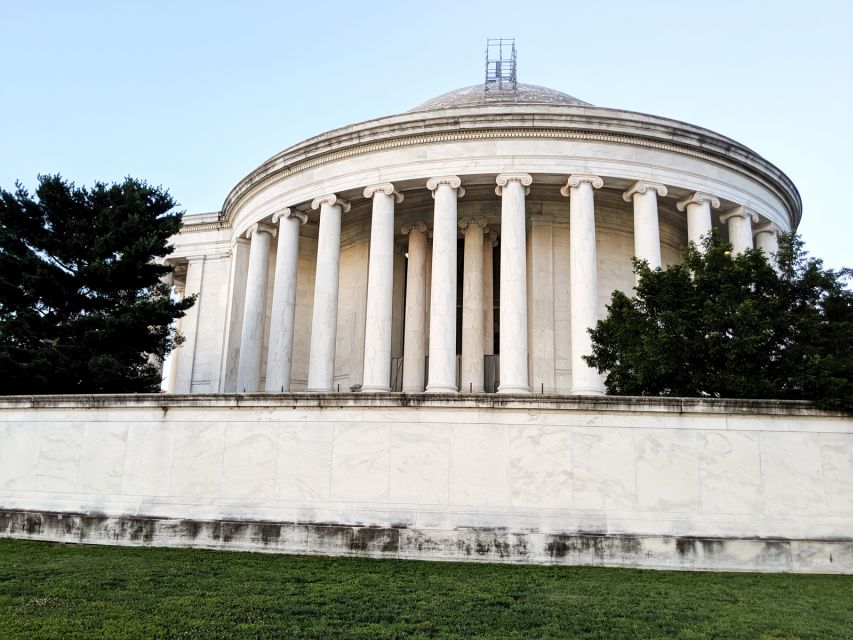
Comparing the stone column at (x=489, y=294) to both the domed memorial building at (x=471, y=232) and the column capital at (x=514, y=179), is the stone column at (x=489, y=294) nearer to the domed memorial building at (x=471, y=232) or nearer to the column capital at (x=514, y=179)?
the domed memorial building at (x=471, y=232)

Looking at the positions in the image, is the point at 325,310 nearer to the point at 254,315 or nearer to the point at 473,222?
the point at 254,315

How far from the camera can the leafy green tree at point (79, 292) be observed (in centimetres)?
2641

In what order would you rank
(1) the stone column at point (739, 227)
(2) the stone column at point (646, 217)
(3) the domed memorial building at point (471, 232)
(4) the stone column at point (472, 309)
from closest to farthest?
(3) the domed memorial building at point (471, 232) < (2) the stone column at point (646, 217) < (1) the stone column at point (739, 227) < (4) the stone column at point (472, 309)

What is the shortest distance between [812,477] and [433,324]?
18195 mm

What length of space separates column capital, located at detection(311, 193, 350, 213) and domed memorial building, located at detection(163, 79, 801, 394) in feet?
0.64

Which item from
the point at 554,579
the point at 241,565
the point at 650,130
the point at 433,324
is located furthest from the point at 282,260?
the point at 554,579

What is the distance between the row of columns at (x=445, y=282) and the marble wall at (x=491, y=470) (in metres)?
12.5

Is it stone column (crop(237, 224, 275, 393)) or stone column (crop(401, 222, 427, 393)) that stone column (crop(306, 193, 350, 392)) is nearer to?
stone column (crop(237, 224, 275, 393))

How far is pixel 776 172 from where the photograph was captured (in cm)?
3816

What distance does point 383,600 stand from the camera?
1152 cm

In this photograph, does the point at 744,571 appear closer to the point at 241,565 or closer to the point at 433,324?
the point at 241,565

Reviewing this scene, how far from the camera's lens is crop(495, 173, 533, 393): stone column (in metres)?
31.2

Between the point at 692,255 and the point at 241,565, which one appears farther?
the point at 692,255

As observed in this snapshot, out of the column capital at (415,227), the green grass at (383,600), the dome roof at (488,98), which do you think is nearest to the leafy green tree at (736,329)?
the green grass at (383,600)
